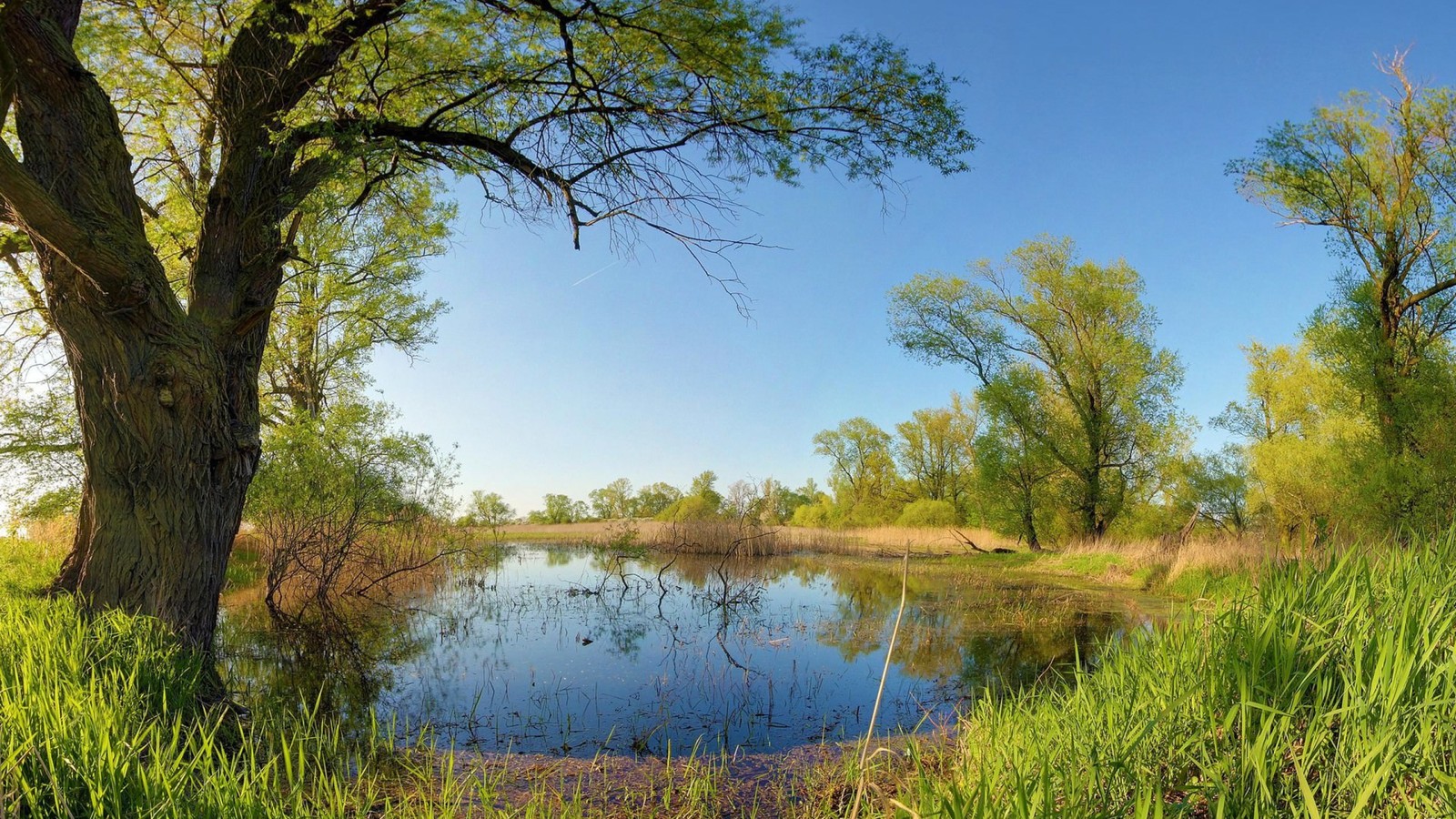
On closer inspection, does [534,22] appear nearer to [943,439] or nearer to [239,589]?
[239,589]

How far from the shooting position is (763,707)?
672 cm

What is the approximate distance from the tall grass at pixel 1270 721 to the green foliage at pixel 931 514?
109 feet

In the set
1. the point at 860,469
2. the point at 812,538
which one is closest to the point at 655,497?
the point at 860,469

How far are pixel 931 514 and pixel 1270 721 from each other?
116ft

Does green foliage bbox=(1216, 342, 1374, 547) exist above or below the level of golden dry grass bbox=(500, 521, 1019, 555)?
above

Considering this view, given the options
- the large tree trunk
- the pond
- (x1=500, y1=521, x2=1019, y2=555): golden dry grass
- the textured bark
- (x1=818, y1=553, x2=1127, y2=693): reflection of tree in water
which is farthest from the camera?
(x1=500, y1=521, x2=1019, y2=555): golden dry grass

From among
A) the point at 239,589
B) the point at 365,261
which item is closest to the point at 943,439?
the point at 365,261

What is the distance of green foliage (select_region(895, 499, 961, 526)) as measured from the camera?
35719mm

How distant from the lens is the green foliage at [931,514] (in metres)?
35.7

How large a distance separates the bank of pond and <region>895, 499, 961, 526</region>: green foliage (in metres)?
22.8

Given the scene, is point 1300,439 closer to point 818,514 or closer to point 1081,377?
point 1081,377

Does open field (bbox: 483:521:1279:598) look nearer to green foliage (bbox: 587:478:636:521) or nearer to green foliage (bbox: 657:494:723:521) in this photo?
green foliage (bbox: 657:494:723:521)

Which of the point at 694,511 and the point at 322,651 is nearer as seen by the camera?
the point at 322,651

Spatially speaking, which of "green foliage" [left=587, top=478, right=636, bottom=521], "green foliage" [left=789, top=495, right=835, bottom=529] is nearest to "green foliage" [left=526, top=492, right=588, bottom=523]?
"green foliage" [left=587, top=478, right=636, bottom=521]
